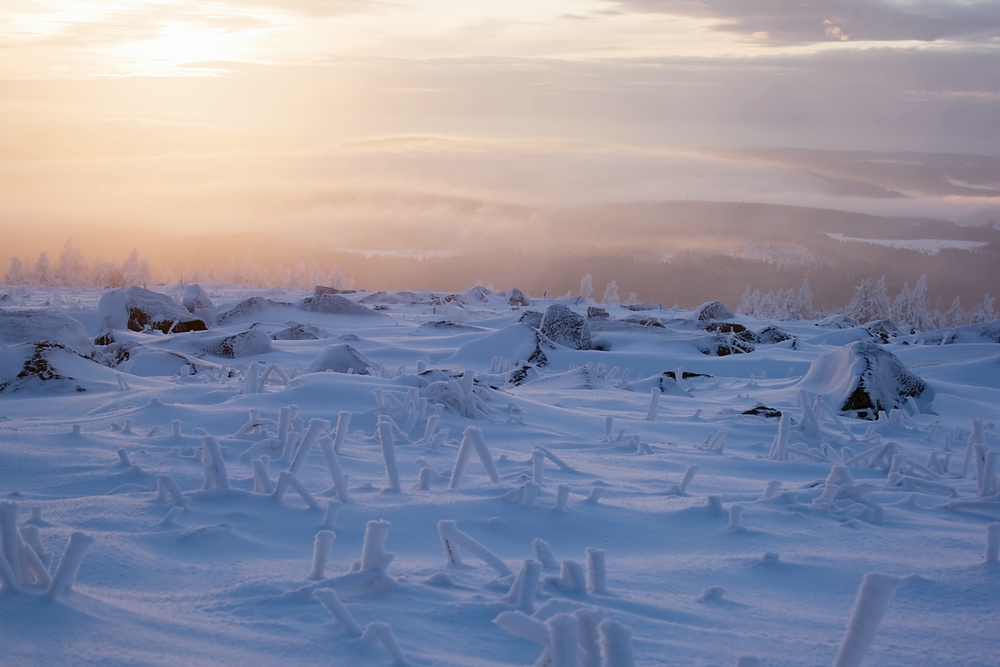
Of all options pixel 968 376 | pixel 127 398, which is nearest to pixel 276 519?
pixel 127 398

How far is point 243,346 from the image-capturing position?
1005 cm

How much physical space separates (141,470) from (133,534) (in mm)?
813

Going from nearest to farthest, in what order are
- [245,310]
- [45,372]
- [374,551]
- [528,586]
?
[528,586] < [374,551] < [45,372] < [245,310]

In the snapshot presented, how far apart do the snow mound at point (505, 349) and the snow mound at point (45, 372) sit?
13.7 ft

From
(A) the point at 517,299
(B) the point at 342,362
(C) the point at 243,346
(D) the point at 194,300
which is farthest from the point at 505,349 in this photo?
(A) the point at 517,299

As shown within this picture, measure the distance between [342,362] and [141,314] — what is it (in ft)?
23.6

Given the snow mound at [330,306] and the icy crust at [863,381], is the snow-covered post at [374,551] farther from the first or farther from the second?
the snow mound at [330,306]

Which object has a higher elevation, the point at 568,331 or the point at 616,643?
the point at 616,643

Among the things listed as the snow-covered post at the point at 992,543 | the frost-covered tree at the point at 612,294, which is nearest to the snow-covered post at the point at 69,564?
the snow-covered post at the point at 992,543

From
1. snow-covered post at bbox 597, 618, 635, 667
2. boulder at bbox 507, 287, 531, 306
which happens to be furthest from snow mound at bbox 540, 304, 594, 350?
boulder at bbox 507, 287, 531, 306

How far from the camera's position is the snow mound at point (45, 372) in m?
5.66

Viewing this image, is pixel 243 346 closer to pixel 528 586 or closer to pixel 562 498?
pixel 562 498

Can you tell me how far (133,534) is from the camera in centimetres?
224

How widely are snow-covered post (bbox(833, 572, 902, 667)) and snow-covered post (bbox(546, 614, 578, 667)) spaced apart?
444mm
